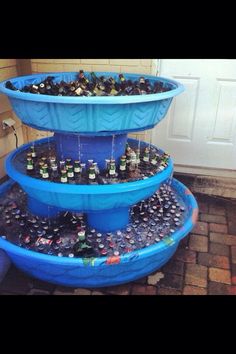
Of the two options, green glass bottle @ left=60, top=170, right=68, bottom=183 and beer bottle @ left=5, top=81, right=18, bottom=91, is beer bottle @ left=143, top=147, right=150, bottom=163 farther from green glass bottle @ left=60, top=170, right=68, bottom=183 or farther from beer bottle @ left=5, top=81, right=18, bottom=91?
beer bottle @ left=5, top=81, right=18, bottom=91

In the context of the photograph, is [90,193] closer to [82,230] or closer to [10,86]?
[82,230]

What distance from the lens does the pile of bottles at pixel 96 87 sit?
202cm

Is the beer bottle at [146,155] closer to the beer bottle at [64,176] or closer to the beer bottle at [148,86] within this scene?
the beer bottle at [148,86]

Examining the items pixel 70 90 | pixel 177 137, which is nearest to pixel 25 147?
pixel 70 90

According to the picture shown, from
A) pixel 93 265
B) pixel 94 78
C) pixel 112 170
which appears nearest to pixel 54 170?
pixel 112 170

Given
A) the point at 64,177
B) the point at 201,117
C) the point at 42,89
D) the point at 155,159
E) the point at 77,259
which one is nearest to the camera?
the point at 77,259

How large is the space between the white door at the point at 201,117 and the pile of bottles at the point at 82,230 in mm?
726

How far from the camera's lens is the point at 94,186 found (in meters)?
1.88

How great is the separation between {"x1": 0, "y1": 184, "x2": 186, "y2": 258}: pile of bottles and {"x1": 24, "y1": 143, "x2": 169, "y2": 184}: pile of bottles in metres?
0.36

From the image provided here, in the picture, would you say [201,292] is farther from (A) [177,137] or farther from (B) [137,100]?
(A) [177,137]

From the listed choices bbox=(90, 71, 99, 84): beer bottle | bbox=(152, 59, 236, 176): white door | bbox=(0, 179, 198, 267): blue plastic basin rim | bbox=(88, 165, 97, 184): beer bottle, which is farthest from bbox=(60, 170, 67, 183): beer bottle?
bbox=(152, 59, 236, 176): white door

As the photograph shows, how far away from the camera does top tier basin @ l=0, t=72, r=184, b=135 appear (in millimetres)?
1678

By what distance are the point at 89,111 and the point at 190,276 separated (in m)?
1.25

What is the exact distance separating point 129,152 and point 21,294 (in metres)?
1.16
